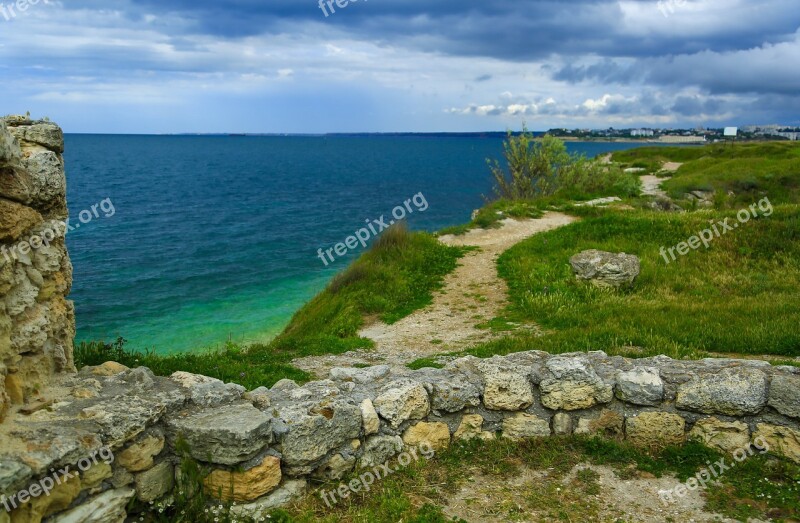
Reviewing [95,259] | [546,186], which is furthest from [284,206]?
[546,186]

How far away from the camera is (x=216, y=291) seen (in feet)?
82.4

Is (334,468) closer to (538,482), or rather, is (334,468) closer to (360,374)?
(360,374)

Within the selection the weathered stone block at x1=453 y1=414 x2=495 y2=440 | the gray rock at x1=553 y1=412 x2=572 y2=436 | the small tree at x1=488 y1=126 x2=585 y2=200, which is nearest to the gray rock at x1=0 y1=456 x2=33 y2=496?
the weathered stone block at x1=453 y1=414 x2=495 y2=440

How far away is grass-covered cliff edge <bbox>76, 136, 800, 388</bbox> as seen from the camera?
32.0ft

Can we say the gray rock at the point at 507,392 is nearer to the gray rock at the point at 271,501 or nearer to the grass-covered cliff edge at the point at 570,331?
the grass-covered cliff edge at the point at 570,331

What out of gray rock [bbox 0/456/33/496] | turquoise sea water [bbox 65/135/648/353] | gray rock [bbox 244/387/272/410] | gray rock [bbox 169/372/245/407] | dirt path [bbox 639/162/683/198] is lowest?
turquoise sea water [bbox 65/135/648/353]

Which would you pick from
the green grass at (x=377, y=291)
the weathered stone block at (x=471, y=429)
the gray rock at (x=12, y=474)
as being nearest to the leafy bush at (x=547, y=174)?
the green grass at (x=377, y=291)

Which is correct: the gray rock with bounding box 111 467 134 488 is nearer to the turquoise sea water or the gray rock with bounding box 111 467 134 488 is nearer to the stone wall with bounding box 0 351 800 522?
the stone wall with bounding box 0 351 800 522

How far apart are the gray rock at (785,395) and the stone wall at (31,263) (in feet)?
27.3

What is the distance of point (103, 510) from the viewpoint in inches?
216

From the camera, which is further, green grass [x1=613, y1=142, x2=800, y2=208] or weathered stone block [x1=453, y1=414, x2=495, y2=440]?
Answer: green grass [x1=613, y1=142, x2=800, y2=208]

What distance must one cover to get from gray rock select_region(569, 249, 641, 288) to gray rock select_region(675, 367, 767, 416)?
764cm

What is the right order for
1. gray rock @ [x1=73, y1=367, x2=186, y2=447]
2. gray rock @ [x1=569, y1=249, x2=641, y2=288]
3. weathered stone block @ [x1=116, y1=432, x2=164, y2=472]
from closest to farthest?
gray rock @ [x1=73, y1=367, x2=186, y2=447], weathered stone block @ [x1=116, y1=432, x2=164, y2=472], gray rock @ [x1=569, y1=249, x2=641, y2=288]

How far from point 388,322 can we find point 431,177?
247ft
